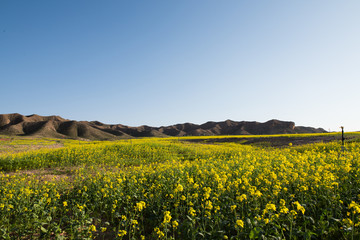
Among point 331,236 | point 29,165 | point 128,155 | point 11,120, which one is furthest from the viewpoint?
point 11,120

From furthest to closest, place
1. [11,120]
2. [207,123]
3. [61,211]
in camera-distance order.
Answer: [207,123] → [11,120] → [61,211]

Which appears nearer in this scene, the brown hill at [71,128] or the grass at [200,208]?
the grass at [200,208]

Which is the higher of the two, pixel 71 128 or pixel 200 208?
pixel 71 128

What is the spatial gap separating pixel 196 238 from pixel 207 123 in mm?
154512

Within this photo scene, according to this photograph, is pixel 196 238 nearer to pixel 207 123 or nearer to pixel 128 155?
pixel 128 155

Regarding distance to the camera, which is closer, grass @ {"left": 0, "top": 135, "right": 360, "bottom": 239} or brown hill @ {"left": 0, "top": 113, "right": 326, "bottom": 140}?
grass @ {"left": 0, "top": 135, "right": 360, "bottom": 239}

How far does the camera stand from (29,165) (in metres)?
12.3

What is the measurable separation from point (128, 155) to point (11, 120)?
420 ft

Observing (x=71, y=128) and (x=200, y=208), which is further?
(x=71, y=128)

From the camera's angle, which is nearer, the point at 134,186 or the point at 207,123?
the point at 134,186

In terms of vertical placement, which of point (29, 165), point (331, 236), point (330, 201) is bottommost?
point (29, 165)

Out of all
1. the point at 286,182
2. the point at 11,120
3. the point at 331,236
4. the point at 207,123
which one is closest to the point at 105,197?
the point at 286,182

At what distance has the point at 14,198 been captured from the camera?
5.21 metres

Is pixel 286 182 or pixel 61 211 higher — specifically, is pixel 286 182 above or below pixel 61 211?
above
